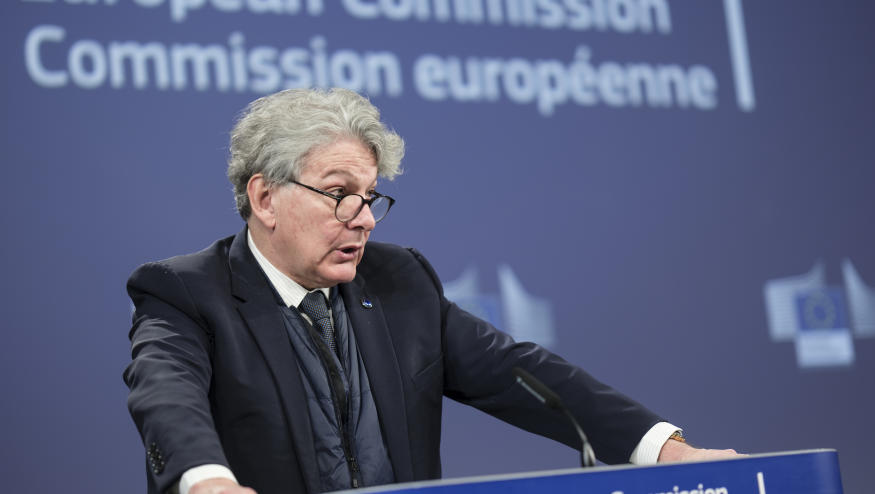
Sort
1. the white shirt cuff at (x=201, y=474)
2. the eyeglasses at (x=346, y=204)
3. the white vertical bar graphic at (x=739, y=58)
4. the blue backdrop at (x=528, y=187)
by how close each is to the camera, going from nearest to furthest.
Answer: the white shirt cuff at (x=201, y=474)
the eyeglasses at (x=346, y=204)
the blue backdrop at (x=528, y=187)
the white vertical bar graphic at (x=739, y=58)

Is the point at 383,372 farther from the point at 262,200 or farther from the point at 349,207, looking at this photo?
the point at 262,200

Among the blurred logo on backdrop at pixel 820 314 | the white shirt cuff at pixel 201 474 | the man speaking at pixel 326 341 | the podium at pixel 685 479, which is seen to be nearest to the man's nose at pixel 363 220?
the man speaking at pixel 326 341

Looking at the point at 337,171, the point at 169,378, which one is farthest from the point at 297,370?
the point at 337,171

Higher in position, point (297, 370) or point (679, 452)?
point (297, 370)

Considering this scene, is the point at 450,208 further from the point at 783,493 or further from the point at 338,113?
the point at 783,493

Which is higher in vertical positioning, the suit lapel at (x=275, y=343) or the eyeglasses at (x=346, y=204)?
the eyeglasses at (x=346, y=204)

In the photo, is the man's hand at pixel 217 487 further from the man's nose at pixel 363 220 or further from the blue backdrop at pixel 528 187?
the blue backdrop at pixel 528 187

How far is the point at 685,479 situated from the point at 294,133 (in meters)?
1.12

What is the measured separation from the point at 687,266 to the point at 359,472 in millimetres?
2154

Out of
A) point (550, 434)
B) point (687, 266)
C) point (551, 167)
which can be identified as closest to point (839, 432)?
point (687, 266)

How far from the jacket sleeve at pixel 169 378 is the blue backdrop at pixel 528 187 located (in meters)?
1.13

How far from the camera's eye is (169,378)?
1709 millimetres

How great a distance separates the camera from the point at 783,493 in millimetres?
1435

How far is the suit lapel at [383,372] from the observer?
2023 mm
